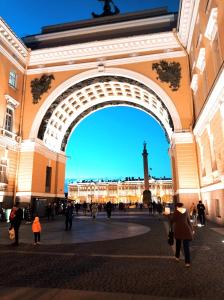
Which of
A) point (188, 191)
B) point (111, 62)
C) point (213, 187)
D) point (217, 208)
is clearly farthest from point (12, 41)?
point (217, 208)

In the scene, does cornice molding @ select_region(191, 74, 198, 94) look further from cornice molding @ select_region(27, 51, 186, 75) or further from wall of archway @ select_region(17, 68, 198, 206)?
cornice molding @ select_region(27, 51, 186, 75)

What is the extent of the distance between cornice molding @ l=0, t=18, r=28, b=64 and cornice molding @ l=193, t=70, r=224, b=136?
730 inches

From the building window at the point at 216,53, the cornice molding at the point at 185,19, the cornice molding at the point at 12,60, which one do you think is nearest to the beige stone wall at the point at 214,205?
the building window at the point at 216,53

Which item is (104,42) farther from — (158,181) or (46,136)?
(158,181)

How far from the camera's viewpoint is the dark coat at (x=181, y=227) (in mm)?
7250

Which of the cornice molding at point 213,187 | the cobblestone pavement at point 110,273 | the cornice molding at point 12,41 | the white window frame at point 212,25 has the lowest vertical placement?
the cobblestone pavement at point 110,273

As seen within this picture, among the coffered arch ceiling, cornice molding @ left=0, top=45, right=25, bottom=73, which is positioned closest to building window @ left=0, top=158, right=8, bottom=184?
the coffered arch ceiling

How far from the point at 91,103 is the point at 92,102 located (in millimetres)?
229

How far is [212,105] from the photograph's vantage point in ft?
50.2

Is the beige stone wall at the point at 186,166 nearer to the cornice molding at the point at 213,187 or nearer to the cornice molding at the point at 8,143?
the cornice molding at the point at 213,187

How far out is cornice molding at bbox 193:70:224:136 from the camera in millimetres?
12950

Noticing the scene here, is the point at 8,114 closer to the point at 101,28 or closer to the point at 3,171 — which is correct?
the point at 3,171

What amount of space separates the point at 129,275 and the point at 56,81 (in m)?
24.7

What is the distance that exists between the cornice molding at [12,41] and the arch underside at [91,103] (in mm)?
5700
